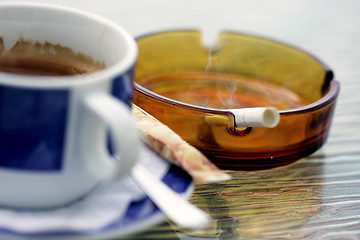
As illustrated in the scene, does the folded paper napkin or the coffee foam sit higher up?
the coffee foam

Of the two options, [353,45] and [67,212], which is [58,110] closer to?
[67,212]

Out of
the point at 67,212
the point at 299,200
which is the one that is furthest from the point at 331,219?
the point at 67,212

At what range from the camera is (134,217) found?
1.33ft

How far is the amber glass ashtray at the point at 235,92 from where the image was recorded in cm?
54

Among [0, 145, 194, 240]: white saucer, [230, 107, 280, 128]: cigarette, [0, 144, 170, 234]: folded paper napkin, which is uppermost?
[230, 107, 280, 128]: cigarette

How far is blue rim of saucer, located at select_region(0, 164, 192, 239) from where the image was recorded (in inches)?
14.9

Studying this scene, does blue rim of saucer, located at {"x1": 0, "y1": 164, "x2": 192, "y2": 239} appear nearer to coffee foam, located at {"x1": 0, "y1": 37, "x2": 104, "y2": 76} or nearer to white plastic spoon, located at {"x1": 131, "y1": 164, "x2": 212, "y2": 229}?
white plastic spoon, located at {"x1": 131, "y1": 164, "x2": 212, "y2": 229}

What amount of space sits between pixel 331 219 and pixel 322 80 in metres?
0.22

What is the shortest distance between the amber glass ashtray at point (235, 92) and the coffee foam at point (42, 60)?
8cm

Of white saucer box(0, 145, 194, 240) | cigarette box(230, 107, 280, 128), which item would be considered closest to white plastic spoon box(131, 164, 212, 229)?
white saucer box(0, 145, 194, 240)

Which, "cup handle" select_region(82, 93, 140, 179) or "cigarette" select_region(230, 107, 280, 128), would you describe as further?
"cigarette" select_region(230, 107, 280, 128)

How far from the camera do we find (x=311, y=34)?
1.04 meters

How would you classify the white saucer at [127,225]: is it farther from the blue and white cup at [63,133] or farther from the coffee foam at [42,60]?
the coffee foam at [42,60]

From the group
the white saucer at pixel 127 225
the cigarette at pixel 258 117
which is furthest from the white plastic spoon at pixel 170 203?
the cigarette at pixel 258 117
